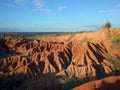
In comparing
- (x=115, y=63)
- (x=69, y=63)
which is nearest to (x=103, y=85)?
(x=115, y=63)

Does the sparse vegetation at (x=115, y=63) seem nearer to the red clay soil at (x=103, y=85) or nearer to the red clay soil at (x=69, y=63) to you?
the red clay soil at (x=69, y=63)

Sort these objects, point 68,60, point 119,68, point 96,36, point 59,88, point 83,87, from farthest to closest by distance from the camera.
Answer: point 96,36, point 68,60, point 119,68, point 59,88, point 83,87

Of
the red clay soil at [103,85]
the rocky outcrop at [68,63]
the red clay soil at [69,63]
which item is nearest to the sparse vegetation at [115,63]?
the red clay soil at [69,63]

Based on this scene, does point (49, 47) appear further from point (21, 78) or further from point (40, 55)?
point (21, 78)

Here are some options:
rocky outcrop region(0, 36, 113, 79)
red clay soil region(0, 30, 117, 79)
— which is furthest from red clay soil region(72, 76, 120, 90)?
red clay soil region(0, 30, 117, 79)

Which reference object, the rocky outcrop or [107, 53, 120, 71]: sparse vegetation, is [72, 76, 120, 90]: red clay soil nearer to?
the rocky outcrop

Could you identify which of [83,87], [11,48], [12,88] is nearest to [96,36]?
[11,48]

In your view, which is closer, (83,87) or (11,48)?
(83,87)

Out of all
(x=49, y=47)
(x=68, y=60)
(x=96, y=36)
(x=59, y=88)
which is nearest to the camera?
(x=59, y=88)
